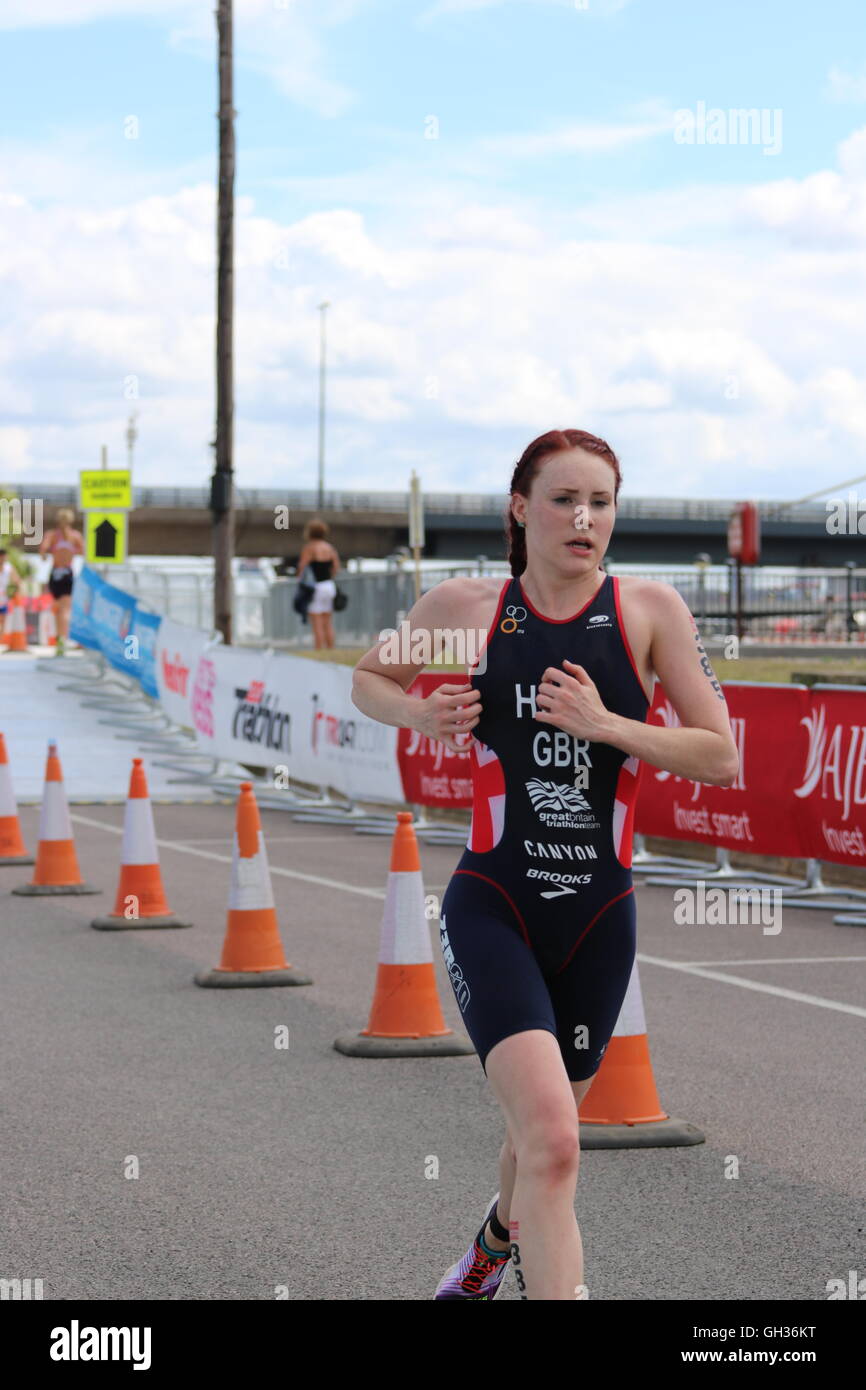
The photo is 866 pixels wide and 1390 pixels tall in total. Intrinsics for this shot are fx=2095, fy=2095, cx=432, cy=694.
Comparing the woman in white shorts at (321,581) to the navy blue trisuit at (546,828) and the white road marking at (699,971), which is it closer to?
the white road marking at (699,971)

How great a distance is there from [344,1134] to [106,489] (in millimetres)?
23067

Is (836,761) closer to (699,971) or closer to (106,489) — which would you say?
(699,971)

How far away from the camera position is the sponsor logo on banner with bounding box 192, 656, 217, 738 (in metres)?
23.2

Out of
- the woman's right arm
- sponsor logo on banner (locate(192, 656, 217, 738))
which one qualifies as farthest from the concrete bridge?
the woman's right arm

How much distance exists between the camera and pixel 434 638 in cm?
479

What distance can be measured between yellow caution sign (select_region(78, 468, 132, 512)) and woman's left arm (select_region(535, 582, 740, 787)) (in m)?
25.3

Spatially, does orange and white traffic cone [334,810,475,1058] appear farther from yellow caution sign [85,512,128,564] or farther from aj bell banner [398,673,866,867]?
yellow caution sign [85,512,128,564]

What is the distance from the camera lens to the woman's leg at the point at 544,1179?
4.04 metres

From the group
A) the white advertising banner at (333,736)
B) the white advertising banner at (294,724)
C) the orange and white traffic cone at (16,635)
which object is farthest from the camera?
the orange and white traffic cone at (16,635)

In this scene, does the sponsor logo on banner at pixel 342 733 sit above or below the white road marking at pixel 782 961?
above

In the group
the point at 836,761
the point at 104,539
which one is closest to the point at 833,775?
the point at 836,761

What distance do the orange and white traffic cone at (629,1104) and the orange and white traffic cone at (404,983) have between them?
1.61 meters

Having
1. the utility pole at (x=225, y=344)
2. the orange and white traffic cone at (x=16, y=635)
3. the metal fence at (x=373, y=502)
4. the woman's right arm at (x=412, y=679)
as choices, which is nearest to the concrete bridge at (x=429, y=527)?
the metal fence at (x=373, y=502)
